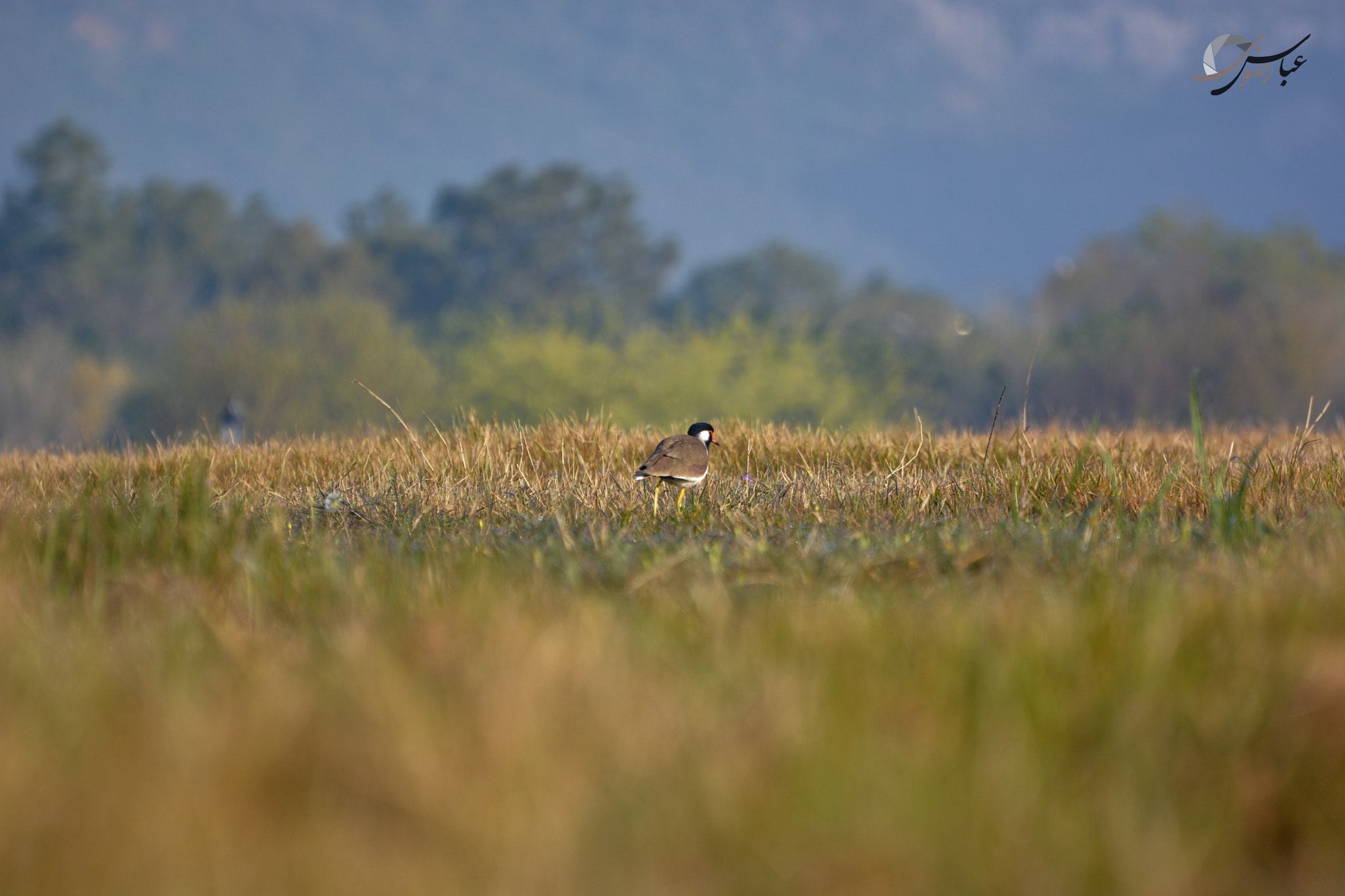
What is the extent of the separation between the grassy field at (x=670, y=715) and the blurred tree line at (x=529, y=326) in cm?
2667

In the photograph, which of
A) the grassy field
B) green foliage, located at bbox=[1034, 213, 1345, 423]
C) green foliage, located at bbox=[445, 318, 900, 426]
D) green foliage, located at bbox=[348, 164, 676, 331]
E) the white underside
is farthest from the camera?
green foliage, located at bbox=[348, 164, 676, 331]

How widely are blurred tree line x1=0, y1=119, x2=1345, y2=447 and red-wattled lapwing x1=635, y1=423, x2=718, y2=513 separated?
24.0 m

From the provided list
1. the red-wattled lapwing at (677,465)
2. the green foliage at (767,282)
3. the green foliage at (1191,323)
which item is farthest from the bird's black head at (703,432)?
the green foliage at (767,282)

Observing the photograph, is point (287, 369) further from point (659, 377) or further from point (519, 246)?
point (519, 246)

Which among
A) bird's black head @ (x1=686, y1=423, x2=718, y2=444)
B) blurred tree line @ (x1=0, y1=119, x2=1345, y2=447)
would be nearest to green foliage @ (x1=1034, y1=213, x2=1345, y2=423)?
blurred tree line @ (x1=0, y1=119, x2=1345, y2=447)

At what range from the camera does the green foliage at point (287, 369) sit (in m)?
48.0

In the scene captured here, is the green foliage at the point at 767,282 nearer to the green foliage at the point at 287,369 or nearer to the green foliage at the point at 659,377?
the green foliage at the point at 659,377

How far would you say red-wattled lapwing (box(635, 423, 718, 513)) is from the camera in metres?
6.14

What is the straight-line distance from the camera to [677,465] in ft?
20.3

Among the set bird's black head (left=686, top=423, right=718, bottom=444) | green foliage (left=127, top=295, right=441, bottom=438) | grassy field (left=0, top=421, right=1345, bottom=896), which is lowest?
grassy field (left=0, top=421, right=1345, bottom=896)

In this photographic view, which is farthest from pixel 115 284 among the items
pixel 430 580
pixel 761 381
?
pixel 430 580

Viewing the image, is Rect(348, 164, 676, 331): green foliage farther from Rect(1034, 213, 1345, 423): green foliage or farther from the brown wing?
the brown wing

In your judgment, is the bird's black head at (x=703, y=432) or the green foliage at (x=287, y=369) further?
the green foliage at (x=287, y=369)

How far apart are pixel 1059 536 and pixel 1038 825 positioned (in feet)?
8.83
